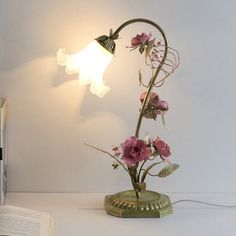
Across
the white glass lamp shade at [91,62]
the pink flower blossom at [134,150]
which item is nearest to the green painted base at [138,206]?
the pink flower blossom at [134,150]

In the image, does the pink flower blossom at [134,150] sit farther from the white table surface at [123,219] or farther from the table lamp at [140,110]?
the white table surface at [123,219]

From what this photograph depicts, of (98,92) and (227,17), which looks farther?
(227,17)

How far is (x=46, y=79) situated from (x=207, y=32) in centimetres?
52

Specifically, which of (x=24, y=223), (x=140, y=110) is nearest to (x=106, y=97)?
(x=140, y=110)

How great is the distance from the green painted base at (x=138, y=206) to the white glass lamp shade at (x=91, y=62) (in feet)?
1.01

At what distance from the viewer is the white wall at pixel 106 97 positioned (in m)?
1.34

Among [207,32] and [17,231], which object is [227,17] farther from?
[17,231]

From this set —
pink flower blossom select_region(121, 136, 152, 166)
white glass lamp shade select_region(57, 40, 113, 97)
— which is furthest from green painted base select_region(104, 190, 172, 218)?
white glass lamp shade select_region(57, 40, 113, 97)

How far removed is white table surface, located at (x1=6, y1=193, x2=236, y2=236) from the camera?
1133 mm

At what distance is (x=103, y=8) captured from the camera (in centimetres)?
134

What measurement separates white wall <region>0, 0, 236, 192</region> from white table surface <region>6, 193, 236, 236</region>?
0.17 ft

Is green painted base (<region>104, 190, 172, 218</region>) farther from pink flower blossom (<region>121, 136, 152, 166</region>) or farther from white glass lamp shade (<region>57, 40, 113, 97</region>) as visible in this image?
white glass lamp shade (<region>57, 40, 113, 97</region>)

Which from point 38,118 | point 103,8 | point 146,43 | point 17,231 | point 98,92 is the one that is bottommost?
point 17,231

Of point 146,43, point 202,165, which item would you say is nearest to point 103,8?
point 146,43
